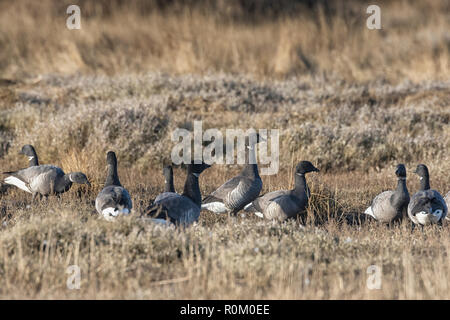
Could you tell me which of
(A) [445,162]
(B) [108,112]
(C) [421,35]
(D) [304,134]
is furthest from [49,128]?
(C) [421,35]

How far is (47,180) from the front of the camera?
36.3ft

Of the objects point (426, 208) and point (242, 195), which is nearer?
point (426, 208)

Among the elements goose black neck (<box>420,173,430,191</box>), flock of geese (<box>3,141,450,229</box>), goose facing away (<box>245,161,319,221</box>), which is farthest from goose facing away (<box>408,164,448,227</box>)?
goose facing away (<box>245,161,319,221</box>)

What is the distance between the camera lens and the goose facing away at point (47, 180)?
35.7 feet

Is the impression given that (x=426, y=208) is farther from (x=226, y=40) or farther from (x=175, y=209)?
(x=226, y=40)

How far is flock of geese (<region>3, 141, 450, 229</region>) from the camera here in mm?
8828

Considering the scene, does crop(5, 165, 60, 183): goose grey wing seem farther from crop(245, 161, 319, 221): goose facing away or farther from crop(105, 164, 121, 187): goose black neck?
crop(245, 161, 319, 221): goose facing away

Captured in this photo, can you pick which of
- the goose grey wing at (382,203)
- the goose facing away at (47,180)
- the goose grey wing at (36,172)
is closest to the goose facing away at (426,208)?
the goose grey wing at (382,203)

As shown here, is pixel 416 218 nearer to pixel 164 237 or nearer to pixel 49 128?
pixel 164 237

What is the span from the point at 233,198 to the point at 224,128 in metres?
7.01

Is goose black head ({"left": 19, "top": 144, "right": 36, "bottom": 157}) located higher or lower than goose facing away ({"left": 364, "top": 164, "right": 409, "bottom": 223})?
higher

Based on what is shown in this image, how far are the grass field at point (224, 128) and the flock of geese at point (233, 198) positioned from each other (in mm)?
270

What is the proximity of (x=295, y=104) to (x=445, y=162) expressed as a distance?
6.22 meters

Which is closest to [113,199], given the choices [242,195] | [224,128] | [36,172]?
[242,195]
